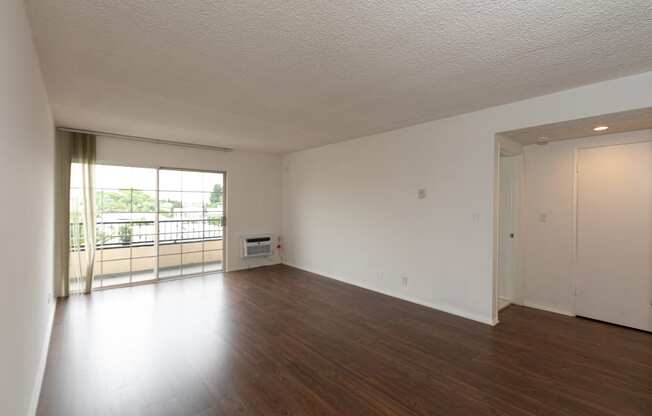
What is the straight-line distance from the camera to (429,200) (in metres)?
4.05

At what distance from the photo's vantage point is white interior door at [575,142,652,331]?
10.8 feet

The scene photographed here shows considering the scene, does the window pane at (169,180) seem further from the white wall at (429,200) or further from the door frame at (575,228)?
the door frame at (575,228)

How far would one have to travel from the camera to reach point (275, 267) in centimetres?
648

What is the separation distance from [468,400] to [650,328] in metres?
2.73

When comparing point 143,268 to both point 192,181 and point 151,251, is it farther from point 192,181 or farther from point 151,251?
point 192,181

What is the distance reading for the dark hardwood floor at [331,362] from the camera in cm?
209

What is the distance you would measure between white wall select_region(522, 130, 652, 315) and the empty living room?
0.09ft

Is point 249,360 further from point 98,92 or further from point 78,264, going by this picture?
point 78,264

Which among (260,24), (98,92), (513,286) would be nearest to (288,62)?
(260,24)

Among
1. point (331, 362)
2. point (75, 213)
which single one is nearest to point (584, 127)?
point (331, 362)

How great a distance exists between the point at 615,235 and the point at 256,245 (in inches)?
223

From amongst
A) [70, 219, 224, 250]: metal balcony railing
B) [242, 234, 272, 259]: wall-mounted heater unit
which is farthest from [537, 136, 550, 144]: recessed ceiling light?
[70, 219, 224, 250]: metal balcony railing

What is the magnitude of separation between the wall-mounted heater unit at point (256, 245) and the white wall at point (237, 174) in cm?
13

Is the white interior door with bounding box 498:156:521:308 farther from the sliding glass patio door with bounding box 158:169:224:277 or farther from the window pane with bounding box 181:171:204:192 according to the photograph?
the window pane with bounding box 181:171:204:192
